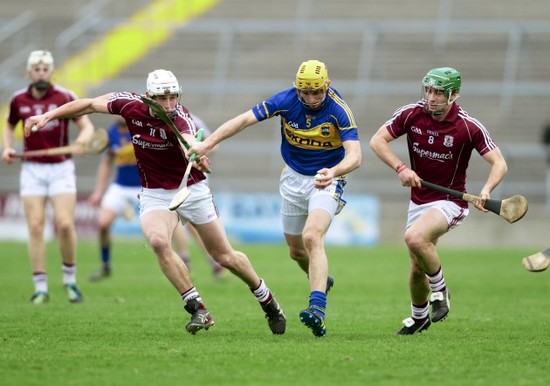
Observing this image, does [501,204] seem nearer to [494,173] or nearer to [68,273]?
[494,173]

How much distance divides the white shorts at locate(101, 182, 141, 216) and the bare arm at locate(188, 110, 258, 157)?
6.72 metres

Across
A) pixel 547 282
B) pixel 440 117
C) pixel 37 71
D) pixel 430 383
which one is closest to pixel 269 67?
pixel 547 282

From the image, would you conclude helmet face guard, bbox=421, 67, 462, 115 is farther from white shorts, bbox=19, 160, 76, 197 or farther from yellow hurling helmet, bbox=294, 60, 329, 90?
white shorts, bbox=19, 160, 76, 197

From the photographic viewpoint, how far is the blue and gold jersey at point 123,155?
15.9 m

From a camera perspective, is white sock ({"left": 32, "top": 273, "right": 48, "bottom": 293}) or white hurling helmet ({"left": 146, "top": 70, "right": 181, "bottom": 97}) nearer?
white hurling helmet ({"left": 146, "top": 70, "right": 181, "bottom": 97})

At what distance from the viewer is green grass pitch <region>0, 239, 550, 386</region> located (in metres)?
7.16

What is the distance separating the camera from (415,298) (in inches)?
382

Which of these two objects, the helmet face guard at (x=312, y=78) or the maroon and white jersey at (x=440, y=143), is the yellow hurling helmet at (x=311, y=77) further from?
the maroon and white jersey at (x=440, y=143)

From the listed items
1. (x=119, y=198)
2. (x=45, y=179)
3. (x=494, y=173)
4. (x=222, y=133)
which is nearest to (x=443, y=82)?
(x=494, y=173)

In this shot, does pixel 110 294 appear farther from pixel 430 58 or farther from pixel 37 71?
pixel 430 58

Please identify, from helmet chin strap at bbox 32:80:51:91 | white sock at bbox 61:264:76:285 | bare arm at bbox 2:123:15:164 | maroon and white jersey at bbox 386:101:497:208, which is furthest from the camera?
white sock at bbox 61:264:76:285

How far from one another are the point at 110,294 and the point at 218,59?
16280 mm

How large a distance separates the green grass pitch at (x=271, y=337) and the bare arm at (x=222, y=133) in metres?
1.60

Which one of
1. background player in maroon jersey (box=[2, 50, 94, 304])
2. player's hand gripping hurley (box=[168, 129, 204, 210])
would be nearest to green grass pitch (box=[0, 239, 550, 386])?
background player in maroon jersey (box=[2, 50, 94, 304])
